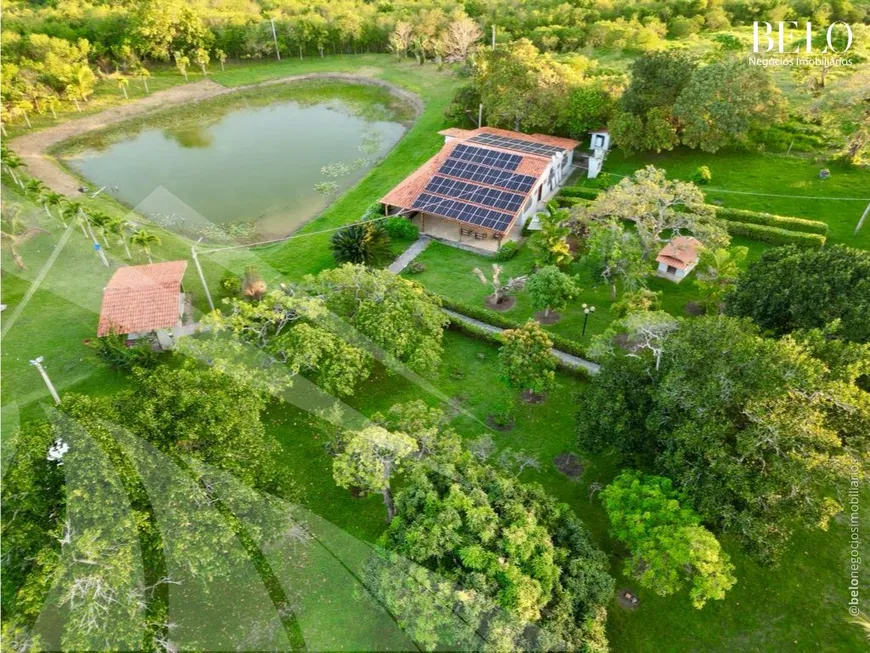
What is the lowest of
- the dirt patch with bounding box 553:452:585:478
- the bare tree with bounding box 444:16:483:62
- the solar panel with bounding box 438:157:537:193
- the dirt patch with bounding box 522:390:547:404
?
the dirt patch with bounding box 553:452:585:478

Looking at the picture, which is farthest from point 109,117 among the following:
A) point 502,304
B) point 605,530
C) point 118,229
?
point 605,530

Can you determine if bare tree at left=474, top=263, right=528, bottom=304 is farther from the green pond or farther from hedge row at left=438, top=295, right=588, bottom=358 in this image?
the green pond

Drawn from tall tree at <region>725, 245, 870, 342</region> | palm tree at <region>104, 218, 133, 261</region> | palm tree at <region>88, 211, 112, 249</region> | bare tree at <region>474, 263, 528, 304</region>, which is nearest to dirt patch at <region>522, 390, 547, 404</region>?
bare tree at <region>474, 263, 528, 304</region>

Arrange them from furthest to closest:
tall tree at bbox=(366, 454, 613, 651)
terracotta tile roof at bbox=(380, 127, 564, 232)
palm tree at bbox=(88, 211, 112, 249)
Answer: terracotta tile roof at bbox=(380, 127, 564, 232) → palm tree at bbox=(88, 211, 112, 249) → tall tree at bbox=(366, 454, 613, 651)

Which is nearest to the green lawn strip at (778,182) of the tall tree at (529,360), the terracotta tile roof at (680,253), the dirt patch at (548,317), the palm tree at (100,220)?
the terracotta tile roof at (680,253)

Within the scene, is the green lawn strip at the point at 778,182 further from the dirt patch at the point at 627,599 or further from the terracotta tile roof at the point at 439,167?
the dirt patch at the point at 627,599

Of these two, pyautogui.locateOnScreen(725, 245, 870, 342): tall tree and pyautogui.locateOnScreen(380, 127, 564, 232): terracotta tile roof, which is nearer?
pyautogui.locateOnScreen(725, 245, 870, 342): tall tree

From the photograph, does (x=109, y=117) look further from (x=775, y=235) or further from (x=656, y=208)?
(x=775, y=235)

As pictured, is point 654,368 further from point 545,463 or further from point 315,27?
point 315,27
